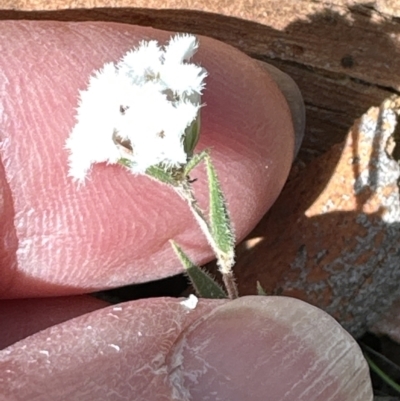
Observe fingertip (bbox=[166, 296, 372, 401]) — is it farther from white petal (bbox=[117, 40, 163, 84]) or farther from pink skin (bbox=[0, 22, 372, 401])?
white petal (bbox=[117, 40, 163, 84])

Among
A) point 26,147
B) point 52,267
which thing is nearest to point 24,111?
point 26,147

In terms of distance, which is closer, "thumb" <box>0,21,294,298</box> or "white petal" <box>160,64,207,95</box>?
"white petal" <box>160,64,207,95</box>

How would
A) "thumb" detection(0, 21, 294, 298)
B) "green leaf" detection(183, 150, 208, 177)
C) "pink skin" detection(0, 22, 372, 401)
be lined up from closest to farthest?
"green leaf" detection(183, 150, 208, 177) < "pink skin" detection(0, 22, 372, 401) < "thumb" detection(0, 21, 294, 298)

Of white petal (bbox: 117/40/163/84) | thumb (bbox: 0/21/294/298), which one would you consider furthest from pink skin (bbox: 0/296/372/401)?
white petal (bbox: 117/40/163/84)

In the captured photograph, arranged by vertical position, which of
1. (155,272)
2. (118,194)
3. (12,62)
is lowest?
(155,272)

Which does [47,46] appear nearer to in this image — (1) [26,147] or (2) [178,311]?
(1) [26,147]

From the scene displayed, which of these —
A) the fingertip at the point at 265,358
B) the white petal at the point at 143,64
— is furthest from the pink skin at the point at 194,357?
the white petal at the point at 143,64
